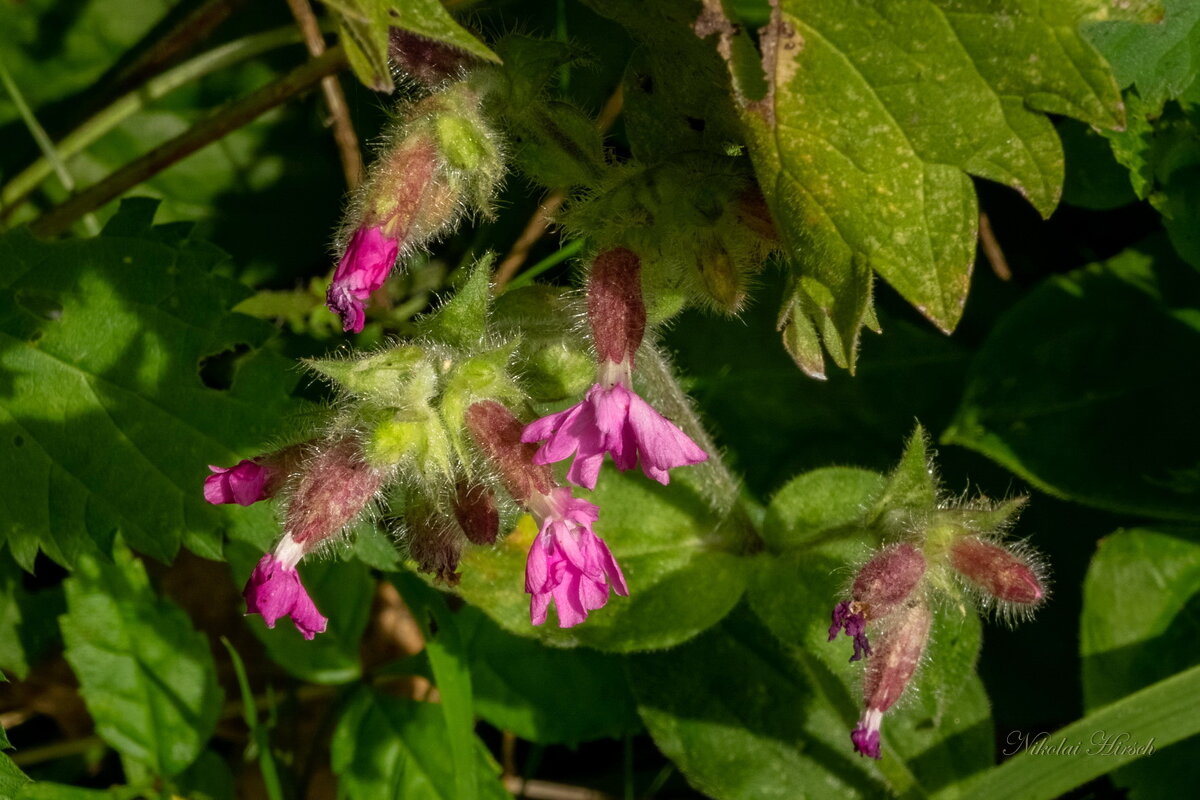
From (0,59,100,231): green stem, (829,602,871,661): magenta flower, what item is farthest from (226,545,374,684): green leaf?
(829,602,871,661): magenta flower

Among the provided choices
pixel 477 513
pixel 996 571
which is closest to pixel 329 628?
pixel 477 513

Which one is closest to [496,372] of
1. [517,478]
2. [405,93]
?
[517,478]

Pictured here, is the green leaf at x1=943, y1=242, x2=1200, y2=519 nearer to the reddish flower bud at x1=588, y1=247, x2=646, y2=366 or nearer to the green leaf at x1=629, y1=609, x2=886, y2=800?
the green leaf at x1=629, y1=609, x2=886, y2=800

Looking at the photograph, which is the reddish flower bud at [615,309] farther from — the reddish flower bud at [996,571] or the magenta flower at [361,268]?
the reddish flower bud at [996,571]

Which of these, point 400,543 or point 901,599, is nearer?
point 901,599

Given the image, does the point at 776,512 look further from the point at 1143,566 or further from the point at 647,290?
the point at 1143,566
